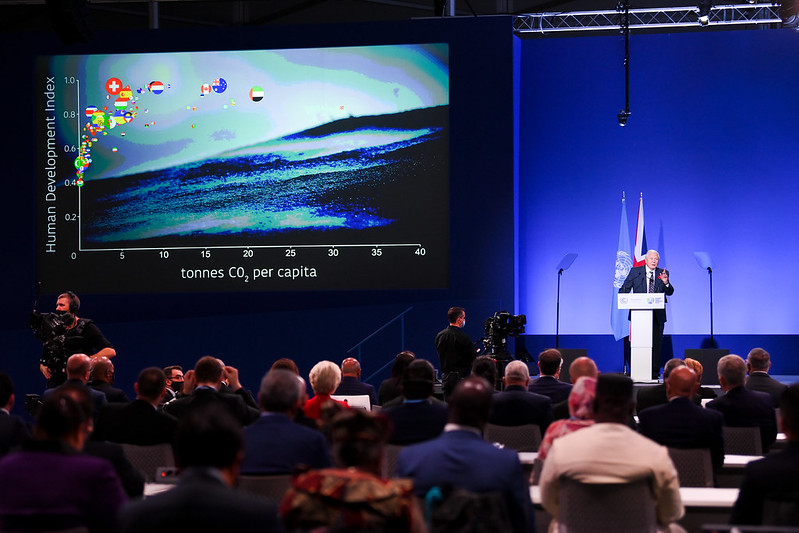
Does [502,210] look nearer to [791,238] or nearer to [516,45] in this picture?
[516,45]

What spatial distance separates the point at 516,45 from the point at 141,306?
5.07m

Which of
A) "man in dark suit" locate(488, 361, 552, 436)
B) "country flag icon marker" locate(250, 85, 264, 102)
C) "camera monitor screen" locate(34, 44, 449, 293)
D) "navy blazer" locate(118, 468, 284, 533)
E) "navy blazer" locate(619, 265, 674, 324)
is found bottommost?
"man in dark suit" locate(488, 361, 552, 436)

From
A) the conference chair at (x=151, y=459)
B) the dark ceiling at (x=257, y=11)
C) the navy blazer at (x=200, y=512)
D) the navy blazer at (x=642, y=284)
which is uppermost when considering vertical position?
the dark ceiling at (x=257, y=11)

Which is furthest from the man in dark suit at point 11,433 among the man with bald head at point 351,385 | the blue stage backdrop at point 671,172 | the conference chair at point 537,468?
the blue stage backdrop at point 671,172

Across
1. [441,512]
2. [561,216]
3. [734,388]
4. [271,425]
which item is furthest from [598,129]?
[441,512]

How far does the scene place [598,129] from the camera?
11812 mm

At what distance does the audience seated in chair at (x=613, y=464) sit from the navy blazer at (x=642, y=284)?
25.3 ft

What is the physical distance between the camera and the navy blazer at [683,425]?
4266mm

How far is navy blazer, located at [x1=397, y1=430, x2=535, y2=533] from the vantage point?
110 inches

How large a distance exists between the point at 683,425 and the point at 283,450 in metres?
1.92

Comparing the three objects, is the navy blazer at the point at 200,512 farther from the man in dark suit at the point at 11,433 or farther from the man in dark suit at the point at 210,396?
the man in dark suit at the point at 210,396

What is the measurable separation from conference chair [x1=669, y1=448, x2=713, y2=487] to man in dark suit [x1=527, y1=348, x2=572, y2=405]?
1.90 m

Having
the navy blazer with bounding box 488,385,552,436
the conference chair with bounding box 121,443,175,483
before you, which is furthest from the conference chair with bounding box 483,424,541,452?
the conference chair with bounding box 121,443,175,483

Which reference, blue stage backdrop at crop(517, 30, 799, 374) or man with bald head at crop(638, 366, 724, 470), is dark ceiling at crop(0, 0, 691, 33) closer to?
blue stage backdrop at crop(517, 30, 799, 374)
